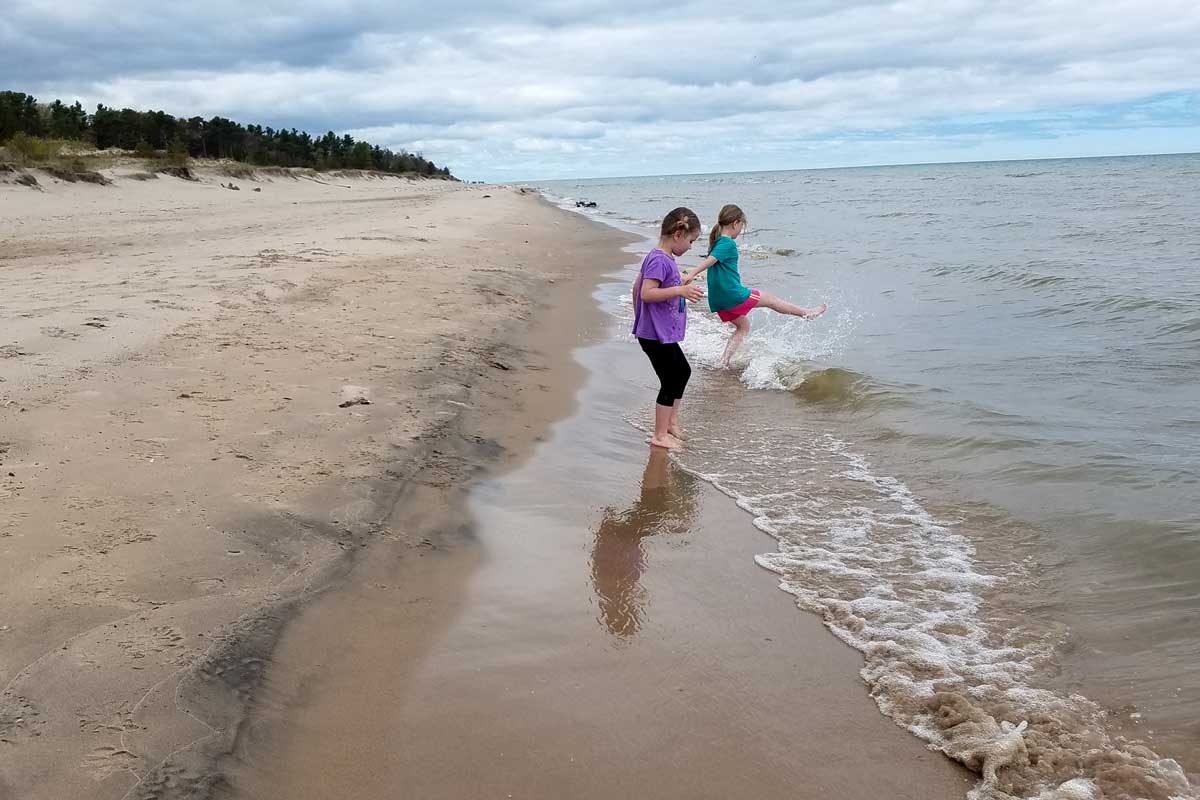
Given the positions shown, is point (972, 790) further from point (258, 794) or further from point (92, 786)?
point (92, 786)

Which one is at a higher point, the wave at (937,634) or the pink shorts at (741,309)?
the pink shorts at (741,309)

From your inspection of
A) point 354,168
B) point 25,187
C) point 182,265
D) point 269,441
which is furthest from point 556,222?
point 354,168

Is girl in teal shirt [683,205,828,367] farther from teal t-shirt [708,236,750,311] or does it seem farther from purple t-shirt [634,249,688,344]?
purple t-shirt [634,249,688,344]

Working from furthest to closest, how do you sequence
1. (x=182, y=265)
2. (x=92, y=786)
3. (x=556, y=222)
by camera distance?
(x=556, y=222)
(x=182, y=265)
(x=92, y=786)

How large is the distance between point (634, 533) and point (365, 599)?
1.49 m

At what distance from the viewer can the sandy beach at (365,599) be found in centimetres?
234

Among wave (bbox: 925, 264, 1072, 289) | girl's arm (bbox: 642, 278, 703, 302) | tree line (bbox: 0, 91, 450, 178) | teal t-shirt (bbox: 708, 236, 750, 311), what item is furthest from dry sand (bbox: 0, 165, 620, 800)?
tree line (bbox: 0, 91, 450, 178)

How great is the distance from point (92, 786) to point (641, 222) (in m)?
32.5

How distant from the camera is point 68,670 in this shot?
2385 mm

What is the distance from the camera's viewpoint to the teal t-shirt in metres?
7.38

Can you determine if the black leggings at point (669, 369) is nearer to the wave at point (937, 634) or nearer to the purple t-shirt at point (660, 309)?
the purple t-shirt at point (660, 309)

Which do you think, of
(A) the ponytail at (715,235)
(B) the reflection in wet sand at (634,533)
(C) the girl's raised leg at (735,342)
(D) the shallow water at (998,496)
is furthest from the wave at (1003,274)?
(B) the reflection in wet sand at (634,533)

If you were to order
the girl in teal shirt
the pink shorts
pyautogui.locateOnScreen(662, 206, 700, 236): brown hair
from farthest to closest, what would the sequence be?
the pink shorts, the girl in teal shirt, pyautogui.locateOnScreen(662, 206, 700, 236): brown hair

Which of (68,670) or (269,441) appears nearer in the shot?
(68,670)
